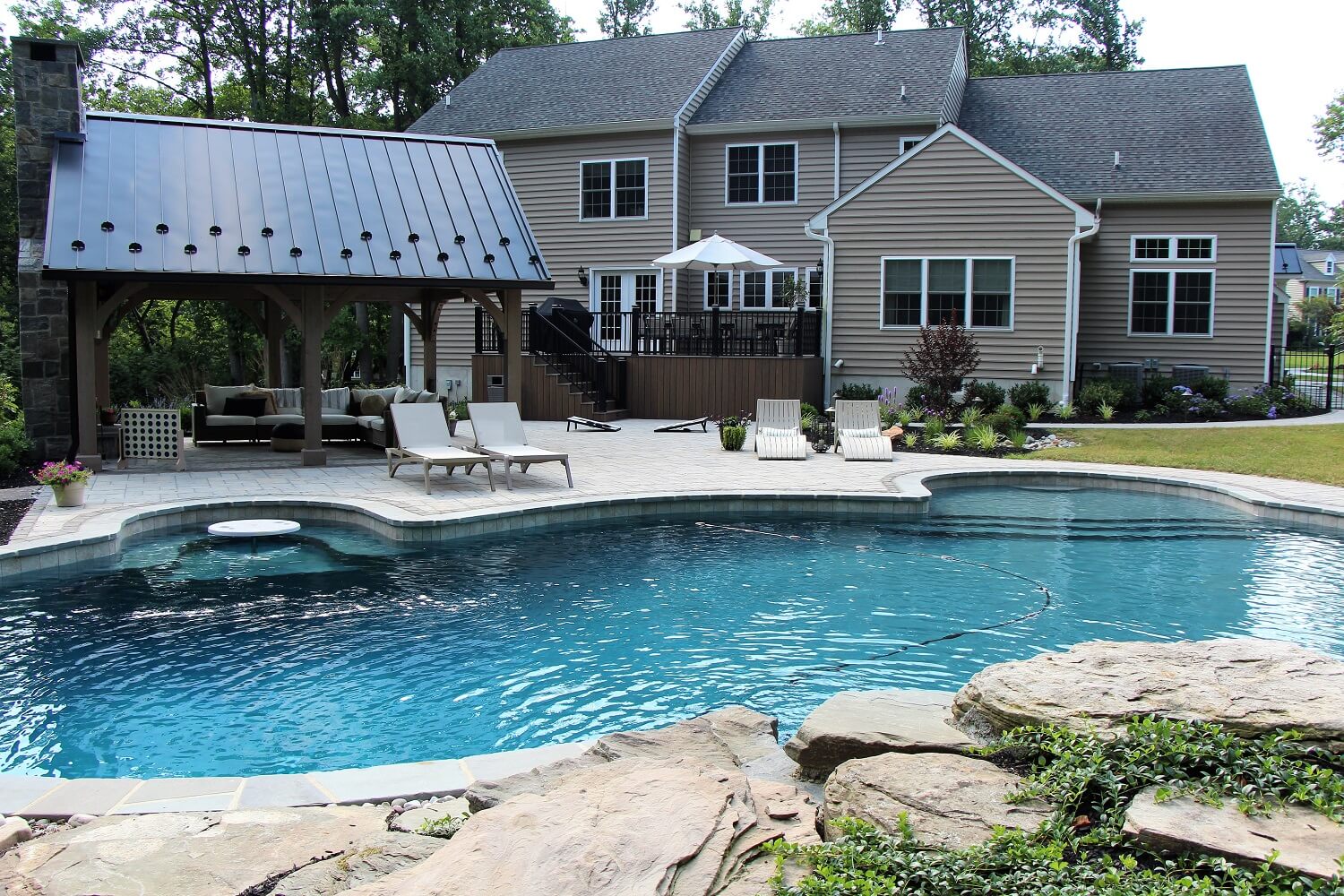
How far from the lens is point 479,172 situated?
16141 millimetres

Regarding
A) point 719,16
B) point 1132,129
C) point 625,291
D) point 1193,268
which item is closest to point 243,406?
point 625,291

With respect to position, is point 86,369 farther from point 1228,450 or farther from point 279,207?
point 1228,450

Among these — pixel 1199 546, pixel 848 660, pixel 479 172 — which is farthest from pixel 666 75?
pixel 848 660

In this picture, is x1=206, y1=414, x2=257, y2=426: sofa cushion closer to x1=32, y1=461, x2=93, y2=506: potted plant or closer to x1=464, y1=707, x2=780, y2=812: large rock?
x1=32, y1=461, x2=93, y2=506: potted plant

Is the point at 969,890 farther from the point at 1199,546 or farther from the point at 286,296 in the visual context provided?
the point at 286,296

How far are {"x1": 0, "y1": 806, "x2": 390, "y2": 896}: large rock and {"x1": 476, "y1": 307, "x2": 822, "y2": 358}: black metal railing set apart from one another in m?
18.0

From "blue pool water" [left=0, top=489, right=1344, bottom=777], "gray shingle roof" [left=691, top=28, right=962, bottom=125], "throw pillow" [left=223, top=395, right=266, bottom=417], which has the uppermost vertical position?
"gray shingle roof" [left=691, top=28, right=962, bottom=125]

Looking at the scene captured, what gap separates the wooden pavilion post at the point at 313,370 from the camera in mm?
13688

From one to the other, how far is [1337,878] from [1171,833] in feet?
1.48

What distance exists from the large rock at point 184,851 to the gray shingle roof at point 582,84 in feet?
72.4

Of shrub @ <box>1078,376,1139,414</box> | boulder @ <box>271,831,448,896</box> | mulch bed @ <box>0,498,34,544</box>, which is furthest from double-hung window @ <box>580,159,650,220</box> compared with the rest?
boulder @ <box>271,831,448,896</box>

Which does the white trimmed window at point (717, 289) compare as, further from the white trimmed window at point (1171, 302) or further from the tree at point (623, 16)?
the tree at point (623, 16)

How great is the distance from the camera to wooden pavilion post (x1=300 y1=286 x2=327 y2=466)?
1369 cm

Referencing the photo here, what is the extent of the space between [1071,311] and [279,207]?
14045 mm
